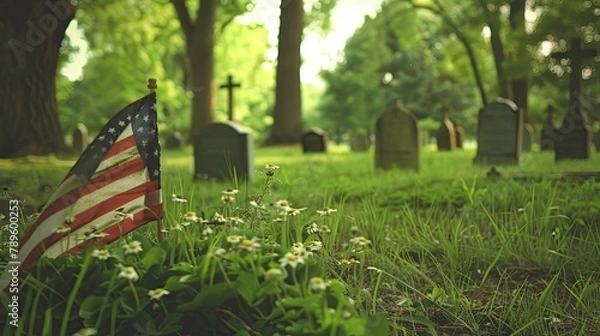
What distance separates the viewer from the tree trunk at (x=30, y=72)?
778cm

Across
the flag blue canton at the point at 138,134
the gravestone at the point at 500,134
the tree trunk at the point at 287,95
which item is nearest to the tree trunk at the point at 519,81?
the tree trunk at the point at 287,95

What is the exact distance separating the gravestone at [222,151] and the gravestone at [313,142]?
28.3 feet

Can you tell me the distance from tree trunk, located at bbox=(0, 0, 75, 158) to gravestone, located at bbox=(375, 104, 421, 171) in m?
5.40

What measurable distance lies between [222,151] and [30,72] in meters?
2.97

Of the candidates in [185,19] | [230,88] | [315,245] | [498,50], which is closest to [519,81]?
[498,50]

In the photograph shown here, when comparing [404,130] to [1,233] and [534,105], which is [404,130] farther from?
[534,105]

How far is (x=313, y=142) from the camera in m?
18.3

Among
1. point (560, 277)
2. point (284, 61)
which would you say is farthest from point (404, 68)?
point (560, 277)

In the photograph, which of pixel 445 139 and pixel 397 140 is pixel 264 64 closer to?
pixel 445 139

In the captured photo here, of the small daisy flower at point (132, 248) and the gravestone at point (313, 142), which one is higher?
the gravestone at point (313, 142)

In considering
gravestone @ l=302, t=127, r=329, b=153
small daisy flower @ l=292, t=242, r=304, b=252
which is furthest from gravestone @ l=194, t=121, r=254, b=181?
gravestone @ l=302, t=127, r=329, b=153

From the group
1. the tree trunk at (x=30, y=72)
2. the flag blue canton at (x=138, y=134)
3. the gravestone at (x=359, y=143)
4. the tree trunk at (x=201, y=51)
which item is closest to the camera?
the flag blue canton at (x=138, y=134)

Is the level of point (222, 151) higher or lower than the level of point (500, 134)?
lower

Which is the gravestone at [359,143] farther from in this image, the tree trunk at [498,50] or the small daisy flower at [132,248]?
the small daisy flower at [132,248]
